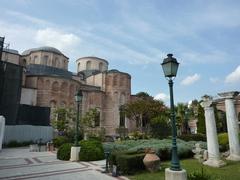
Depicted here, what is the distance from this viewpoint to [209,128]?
39.3 feet

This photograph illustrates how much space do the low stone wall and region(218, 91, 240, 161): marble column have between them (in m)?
24.5

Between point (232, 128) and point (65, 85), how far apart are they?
33.1 meters

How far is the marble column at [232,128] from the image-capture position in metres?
12.6

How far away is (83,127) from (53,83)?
11.1 metres

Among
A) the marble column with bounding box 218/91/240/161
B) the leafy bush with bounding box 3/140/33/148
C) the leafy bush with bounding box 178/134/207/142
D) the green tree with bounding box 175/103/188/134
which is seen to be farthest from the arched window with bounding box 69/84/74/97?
the marble column with bounding box 218/91/240/161

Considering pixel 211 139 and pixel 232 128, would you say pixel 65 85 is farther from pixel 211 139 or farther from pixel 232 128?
pixel 211 139

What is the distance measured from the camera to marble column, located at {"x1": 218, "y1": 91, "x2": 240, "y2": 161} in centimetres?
1261

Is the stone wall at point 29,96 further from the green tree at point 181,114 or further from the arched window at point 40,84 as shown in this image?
the green tree at point 181,114

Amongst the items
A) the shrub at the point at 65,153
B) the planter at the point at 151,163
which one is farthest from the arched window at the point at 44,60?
the planter at the point at 151,163

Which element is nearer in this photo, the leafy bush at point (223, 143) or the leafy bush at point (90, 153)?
the leafy bush at point (90, 153)

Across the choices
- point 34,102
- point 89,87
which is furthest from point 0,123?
point 89,87

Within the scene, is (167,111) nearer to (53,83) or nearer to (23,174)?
(53,83)

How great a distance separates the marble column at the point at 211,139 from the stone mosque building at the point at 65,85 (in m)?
30.7


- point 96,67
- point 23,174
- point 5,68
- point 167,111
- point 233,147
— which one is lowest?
point 23,174
